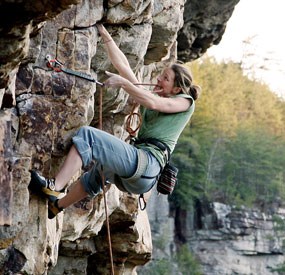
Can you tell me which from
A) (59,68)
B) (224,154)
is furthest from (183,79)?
(224,154)

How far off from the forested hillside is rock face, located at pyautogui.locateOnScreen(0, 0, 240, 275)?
105 ft

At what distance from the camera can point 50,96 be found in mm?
7266

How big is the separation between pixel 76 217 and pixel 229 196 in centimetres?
3597

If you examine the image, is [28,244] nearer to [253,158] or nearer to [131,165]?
[131,165]

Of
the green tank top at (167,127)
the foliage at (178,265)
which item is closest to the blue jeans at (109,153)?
the green tank top at (167,127)

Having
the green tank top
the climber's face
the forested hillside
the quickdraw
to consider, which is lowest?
the green tank top

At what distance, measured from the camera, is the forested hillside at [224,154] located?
4331 cm

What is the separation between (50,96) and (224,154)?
3952cm

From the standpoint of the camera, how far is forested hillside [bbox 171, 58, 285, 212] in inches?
1705

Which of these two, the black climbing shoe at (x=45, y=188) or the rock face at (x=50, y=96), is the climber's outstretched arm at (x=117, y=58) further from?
the black climbing shoe at (x=45, y=188)

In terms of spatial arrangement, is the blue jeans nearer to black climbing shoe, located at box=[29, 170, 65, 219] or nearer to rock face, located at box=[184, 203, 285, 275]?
black climbing shoe, located at box=[29, 170, 65, 219]

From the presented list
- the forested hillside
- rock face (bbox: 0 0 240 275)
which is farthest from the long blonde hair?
the forested hillside

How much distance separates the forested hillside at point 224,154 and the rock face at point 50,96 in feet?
105

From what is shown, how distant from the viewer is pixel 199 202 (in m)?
42.9
